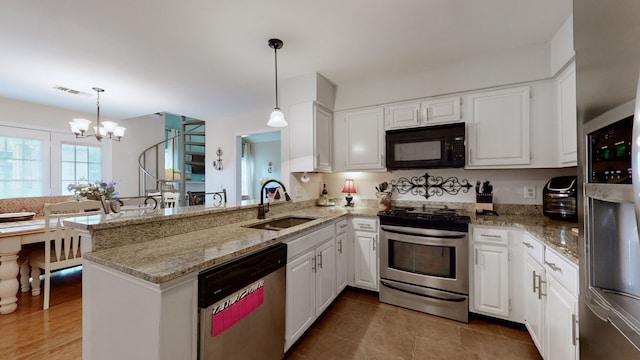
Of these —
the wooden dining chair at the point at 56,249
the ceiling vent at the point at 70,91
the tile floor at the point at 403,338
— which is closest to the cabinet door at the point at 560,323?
the tile floor at the point at 403,338

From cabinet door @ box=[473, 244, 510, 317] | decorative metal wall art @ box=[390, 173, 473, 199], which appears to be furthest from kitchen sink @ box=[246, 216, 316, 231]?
cabinet door @ box=[473, 244, 510, 317]

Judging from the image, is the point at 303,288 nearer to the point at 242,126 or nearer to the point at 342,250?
the point at 342,250

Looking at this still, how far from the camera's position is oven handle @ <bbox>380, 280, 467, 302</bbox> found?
2199 mm

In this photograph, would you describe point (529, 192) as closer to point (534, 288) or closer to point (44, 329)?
point (534, 288)

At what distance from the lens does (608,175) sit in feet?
1.85

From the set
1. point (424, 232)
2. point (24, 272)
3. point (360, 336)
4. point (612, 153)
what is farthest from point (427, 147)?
point (24, 272)

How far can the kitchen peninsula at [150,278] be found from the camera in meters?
1.01

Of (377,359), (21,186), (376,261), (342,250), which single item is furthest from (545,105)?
(21,186)

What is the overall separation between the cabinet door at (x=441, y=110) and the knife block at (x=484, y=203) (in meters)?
0.83

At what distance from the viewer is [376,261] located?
258 centimetres

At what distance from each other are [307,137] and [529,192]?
7.65 ft

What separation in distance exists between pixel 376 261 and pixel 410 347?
0.83 metres

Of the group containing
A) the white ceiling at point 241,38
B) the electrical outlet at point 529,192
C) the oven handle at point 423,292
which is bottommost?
the oven handle at point 423,292

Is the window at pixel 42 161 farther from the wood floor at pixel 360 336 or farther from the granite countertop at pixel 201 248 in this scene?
the granite countertop at pixel 201 248
